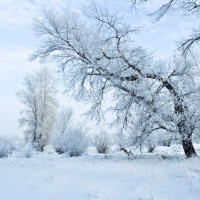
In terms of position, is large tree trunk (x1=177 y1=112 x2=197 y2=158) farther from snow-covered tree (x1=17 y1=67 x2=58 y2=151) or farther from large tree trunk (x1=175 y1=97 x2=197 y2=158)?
snow-covered tree (x1=17 y1=67 x2=58 y2=151)

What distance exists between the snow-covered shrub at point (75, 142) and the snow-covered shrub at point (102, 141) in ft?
8.56

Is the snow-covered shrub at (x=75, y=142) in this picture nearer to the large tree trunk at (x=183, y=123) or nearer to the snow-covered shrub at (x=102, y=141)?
the snow-covered shrub at (x=102, y=141)

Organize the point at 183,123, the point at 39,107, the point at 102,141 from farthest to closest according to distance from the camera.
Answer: the point at 39,107, the point at 102,141, the point at 183,123

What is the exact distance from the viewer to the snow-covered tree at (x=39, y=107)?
25641 millimetres

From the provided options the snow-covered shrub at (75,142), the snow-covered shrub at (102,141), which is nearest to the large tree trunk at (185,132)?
the snow-covered shrub at (75,142)

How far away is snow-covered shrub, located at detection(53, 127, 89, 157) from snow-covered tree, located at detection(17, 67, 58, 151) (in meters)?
9.07

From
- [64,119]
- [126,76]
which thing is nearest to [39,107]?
[64,119]

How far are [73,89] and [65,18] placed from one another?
3.58 metres

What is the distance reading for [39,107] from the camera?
2644 cm

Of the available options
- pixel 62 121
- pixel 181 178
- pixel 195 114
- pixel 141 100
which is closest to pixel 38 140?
pixel 62 121

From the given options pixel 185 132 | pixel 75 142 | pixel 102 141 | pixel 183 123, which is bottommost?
pixel 102 141

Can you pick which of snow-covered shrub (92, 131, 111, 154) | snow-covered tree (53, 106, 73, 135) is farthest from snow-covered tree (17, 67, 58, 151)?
snow-covered shrub (92, 131, 111, 154)

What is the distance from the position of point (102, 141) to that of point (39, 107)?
36.2ft

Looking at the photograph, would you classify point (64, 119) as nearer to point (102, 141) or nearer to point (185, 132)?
Result: point (102, 141)
